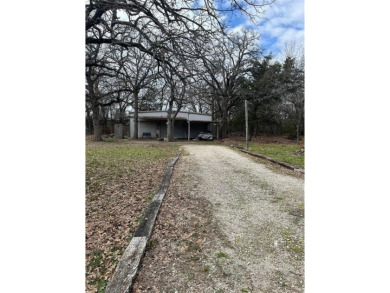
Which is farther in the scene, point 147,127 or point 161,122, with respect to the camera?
point 161,122

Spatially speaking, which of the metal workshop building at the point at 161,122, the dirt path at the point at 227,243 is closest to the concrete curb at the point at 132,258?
the dirt path at the point at 227,243

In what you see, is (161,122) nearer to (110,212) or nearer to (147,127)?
Answer: (147,127)

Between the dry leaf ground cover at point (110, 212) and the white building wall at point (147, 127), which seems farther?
the white building wall at point (147, 127)

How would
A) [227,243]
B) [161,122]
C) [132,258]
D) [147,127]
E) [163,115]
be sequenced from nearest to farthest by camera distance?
[132,258]
[227,243]
[163,115]
[147,127]
[161,122]

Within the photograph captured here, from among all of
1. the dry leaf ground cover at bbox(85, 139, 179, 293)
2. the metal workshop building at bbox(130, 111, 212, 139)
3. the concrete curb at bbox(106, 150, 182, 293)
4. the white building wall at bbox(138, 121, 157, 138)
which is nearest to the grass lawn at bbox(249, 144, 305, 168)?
the dry leaf ground cover at bbox(85, 139, 179, 293)

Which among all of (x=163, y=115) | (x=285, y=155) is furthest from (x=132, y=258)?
(x=163, y=115)

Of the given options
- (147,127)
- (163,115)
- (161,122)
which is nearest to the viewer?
(163,115)

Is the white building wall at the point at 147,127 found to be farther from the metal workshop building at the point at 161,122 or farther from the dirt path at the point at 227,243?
the dirt path at the point at 227,243

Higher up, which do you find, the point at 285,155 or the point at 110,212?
the point at 285,155

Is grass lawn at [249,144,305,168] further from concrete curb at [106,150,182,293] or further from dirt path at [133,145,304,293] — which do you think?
concrete curb at [106,150,182,293]

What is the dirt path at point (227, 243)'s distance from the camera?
1.35 m

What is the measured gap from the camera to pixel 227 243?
1828 mm

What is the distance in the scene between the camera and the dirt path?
53.3 inches
